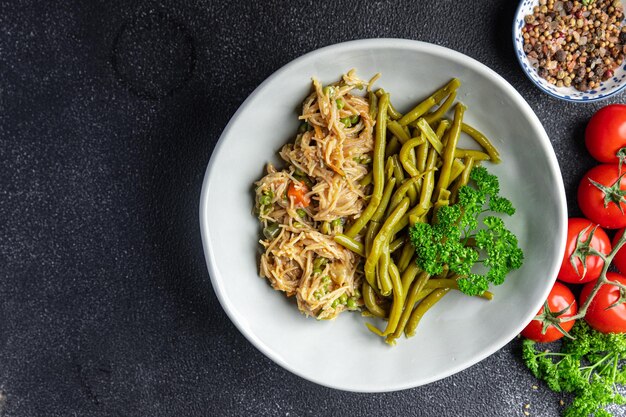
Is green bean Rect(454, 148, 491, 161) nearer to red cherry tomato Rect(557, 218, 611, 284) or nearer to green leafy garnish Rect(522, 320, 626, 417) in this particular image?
red cherry tomato Rect(557, 218, 611, 284)

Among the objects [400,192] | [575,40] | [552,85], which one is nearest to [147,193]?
[400,192]

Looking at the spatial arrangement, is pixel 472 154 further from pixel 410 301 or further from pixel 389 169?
pixel 410 301

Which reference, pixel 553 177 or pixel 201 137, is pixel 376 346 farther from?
pixel 201 137

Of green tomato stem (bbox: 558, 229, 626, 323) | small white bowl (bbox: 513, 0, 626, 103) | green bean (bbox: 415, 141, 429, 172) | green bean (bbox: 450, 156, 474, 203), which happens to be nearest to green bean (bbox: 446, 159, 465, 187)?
green bean (bbox: 450, 156, 474, 203)

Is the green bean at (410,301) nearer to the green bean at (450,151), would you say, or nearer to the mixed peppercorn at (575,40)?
the green bean at (450,151)

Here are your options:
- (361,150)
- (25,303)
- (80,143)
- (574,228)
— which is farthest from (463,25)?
(25,303)

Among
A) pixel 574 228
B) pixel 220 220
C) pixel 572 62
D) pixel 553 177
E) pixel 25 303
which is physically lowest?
pixel 25 303
